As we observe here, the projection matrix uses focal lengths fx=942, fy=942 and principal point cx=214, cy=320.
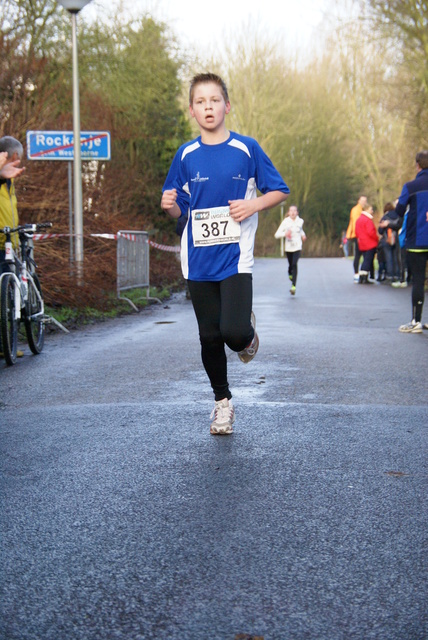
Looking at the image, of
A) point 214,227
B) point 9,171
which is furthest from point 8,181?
point 214,227

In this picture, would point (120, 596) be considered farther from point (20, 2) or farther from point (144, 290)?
point (20, 2)

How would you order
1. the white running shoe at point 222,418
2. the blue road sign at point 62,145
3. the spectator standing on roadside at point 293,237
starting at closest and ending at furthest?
the white running shoe at point 222,418
the blue road sign at point 62,145
the spectator standing on roadside at point 293,237

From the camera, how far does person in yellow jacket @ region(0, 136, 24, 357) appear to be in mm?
8367

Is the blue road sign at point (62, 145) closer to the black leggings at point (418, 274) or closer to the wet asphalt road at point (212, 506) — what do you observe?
the black leggings at point (418, 274)

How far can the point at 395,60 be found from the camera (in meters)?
26.8

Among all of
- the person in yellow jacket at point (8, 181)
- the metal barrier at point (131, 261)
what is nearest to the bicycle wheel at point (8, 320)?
the person in yellow jacket at point (8, 181)

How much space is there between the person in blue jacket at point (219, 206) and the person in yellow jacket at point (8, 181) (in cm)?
333

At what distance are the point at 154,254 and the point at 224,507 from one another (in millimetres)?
21739

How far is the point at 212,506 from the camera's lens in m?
3.94

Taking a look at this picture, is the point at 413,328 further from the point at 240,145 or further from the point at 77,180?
the point at 240,145

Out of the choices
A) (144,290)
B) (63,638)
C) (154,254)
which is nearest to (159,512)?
(63,638)

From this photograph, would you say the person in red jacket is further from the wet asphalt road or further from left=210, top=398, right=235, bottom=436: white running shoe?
left=210, top=398, right=235, bottom=436: white running shoe

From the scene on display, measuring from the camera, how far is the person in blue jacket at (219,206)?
523 cm

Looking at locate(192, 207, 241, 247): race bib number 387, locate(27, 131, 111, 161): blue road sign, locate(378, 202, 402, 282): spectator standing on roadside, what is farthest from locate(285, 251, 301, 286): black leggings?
locate(192, 207, 241, 247): race bib number 387
